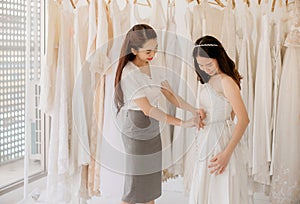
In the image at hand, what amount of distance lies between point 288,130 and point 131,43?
2.83ft

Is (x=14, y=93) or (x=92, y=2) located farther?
(x=14, y=93)

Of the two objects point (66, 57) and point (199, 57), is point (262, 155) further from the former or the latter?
point (66, 57)

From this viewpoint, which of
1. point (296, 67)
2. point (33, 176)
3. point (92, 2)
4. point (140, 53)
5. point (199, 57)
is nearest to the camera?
point (199, 57)

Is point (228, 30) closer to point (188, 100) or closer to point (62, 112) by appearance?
point (188, 100)

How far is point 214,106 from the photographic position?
65.7 inches

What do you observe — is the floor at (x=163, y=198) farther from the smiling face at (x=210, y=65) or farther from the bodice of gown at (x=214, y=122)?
the smiling face at (x=210, y=65)

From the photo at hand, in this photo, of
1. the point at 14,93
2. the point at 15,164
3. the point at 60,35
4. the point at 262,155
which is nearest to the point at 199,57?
the point at 262,155

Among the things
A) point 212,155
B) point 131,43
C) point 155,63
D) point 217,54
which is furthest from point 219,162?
point 131,43

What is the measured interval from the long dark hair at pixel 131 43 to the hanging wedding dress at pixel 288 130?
2.14 ft

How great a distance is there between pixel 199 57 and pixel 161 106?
29 centimetres

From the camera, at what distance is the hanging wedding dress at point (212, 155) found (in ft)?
5.47

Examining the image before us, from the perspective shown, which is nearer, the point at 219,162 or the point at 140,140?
the point at 219,162

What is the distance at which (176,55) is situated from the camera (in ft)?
6.41

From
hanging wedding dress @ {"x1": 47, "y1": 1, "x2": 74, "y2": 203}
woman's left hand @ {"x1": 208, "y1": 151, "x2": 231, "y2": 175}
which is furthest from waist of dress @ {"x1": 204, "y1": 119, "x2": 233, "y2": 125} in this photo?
hanging wedding dress @ {"x1": 47, "y1": 1, "x2": 74, "y2": 203}
